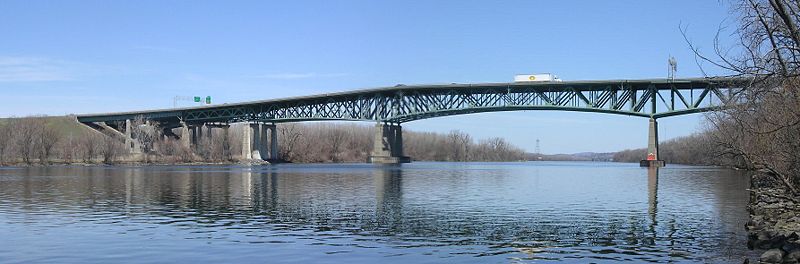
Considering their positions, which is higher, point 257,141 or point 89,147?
point 257,141

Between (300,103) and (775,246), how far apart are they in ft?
412

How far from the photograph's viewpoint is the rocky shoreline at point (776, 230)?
63.1ft

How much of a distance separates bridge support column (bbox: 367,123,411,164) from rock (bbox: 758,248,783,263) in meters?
120

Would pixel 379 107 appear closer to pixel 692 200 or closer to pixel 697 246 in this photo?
pixel 692 200

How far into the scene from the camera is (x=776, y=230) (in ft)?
78.3

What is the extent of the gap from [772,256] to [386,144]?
123619 millimetres

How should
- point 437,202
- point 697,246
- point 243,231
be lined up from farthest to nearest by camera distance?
point 437,202 → point 243,231 → point 697,246

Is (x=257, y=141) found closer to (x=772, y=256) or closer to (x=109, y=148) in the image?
(x=109, y=148)

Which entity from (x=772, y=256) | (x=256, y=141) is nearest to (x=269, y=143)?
(x=256, y=141)

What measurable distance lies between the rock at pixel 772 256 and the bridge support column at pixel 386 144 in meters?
120

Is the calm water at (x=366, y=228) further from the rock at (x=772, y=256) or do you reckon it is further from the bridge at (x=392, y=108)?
the bridge at (x=392, y=108)

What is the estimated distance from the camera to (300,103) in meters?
143

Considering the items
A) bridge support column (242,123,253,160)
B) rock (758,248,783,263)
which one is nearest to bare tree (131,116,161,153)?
bridge support column (242,123,253,160)

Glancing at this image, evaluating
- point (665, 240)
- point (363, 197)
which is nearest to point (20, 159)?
point (363, 197)
